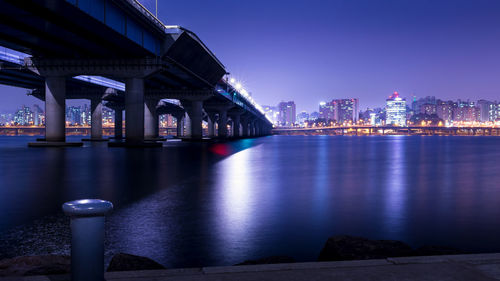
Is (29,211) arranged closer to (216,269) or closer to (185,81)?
(216,269)

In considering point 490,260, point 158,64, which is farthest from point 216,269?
point 158,64

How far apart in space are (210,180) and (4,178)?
995cm

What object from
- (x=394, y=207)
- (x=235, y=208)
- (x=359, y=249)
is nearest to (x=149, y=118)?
(x=235, y=208)

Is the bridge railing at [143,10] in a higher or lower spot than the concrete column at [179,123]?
higher

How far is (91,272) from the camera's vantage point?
14.9 feet

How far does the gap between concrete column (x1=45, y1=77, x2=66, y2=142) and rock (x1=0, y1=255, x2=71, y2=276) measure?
5205 centimetres

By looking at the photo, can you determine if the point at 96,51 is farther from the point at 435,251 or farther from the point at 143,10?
the point at 435,251

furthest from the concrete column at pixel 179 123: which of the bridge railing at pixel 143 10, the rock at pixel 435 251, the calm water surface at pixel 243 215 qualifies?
the rock at pixel 435 251

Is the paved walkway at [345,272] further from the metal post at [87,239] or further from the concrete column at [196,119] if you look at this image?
the concrete column at [196,119]

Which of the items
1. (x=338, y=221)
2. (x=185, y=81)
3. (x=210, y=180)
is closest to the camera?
(x=338, y=221)

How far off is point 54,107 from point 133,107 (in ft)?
33.0

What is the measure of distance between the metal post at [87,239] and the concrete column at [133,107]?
162 ft

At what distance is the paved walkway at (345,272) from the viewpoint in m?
5.03

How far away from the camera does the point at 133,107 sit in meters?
Answer: 52.7
